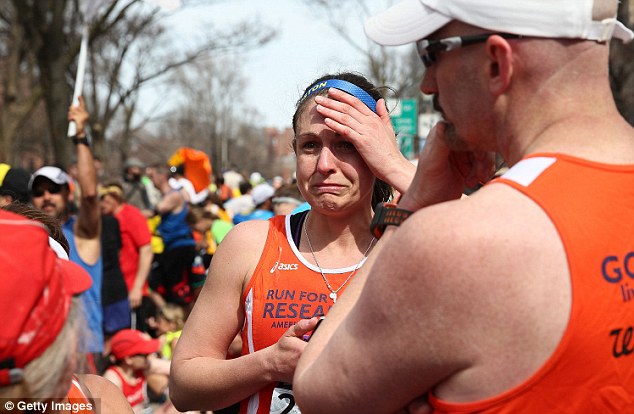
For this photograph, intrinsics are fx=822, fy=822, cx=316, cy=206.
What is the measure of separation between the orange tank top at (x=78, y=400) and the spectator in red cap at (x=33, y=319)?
37cm

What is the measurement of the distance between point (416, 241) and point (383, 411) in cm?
40

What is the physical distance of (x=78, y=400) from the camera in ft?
7.40

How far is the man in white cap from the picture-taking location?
1.62 metres

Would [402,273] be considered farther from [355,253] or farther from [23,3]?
[23,3]

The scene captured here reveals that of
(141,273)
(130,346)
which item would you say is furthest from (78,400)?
(141,273)

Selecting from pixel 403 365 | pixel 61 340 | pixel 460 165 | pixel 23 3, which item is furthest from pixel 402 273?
pixel 23 3

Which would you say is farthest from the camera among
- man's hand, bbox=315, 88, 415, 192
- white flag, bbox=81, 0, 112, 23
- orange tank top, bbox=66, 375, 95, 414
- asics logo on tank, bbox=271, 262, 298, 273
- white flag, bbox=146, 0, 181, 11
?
white flag, bbox=81, 0, 112, 23

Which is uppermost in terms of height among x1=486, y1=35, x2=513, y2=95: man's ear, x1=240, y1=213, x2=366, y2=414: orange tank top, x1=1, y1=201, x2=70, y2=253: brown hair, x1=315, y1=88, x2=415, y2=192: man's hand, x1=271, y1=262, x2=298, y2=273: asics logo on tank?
x1=486, y1=35, x2=513, y2=95: man's ear

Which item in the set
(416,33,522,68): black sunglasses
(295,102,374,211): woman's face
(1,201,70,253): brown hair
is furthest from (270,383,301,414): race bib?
(416,33,522,68): black sunglasses

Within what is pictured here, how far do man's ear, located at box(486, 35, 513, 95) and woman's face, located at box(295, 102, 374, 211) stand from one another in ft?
4.48

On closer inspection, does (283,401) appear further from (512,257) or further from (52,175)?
(52,175)

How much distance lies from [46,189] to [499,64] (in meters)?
5.50

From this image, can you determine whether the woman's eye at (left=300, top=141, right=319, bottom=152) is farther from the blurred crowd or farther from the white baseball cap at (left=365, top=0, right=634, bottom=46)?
the white baseball cap at (left=365, top=0, right=634, bottom=46)

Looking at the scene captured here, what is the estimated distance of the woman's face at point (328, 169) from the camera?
3.16m
